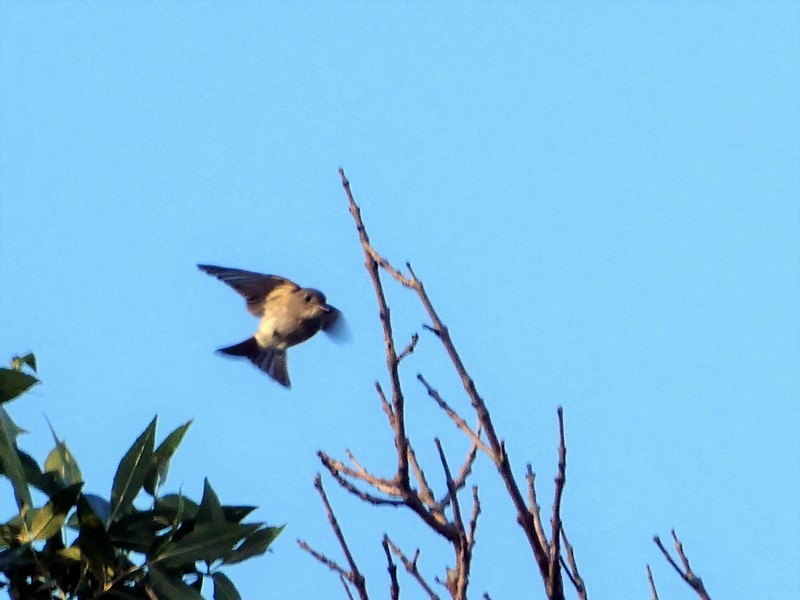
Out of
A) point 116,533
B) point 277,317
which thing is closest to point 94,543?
point 116,533

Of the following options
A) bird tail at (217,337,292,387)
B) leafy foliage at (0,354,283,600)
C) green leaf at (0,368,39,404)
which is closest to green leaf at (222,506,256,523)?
leafy foliage at (0,354,283,600)

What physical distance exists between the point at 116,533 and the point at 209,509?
284mm

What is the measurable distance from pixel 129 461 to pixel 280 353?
7.22m

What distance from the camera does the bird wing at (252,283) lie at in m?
10.8

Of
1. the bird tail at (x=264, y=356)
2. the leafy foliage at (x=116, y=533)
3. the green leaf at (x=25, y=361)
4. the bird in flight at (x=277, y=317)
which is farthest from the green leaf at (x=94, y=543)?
the bird tail at (x=264, y=356)

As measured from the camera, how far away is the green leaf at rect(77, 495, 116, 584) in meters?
3.55

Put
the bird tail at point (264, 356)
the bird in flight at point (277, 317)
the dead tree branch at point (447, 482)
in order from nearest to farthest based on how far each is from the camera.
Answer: the dead tree branch at point (447, 482), the bird in flight at point (277, 317), the bird tail at point (264, 356)

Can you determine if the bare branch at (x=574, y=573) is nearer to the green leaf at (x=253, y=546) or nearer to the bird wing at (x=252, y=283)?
the green leaf at (x=253, y=546)

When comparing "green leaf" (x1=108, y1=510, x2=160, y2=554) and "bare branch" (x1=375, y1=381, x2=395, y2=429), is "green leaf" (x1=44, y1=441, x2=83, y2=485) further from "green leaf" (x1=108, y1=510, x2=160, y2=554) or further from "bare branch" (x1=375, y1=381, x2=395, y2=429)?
"bare branch" (x1=375, y1=381, x2=395, y2=429)

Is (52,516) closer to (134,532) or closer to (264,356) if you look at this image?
(134,532)

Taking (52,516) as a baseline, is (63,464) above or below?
above

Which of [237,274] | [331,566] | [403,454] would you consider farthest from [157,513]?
[237,274]

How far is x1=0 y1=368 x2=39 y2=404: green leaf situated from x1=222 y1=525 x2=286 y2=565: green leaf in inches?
31.7

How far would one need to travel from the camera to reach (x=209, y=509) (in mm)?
3770
